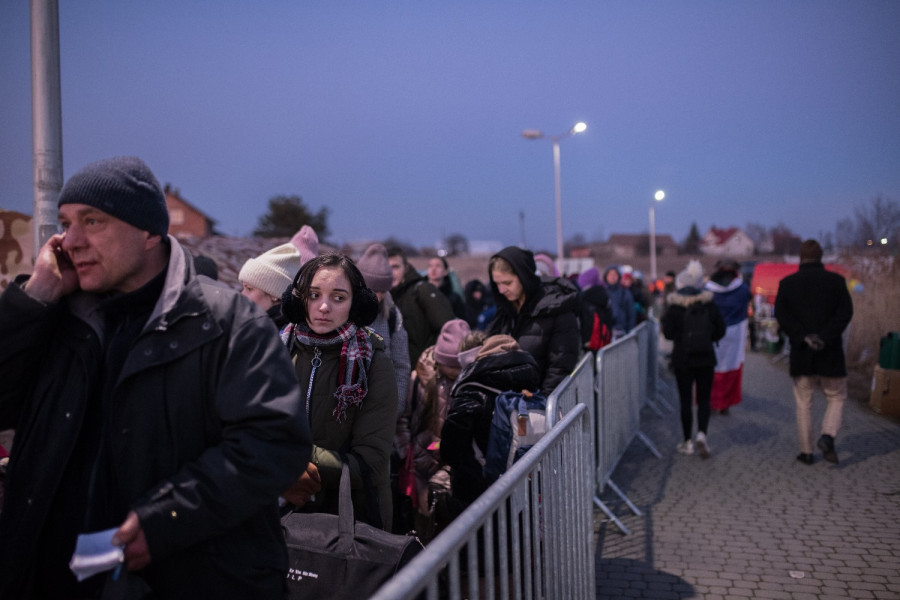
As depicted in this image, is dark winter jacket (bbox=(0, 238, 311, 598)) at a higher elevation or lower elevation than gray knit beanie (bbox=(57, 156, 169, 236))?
lower

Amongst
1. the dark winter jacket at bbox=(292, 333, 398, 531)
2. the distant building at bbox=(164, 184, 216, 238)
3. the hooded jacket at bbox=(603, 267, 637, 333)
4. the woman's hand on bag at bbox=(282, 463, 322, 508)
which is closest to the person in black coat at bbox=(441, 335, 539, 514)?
the dark winter jacket at bbox=(292, 333, 398, 531)

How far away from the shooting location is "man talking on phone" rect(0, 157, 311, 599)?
1747 mm

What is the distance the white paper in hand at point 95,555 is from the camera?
1.59 metres

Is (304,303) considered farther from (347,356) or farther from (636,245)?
(636,245)

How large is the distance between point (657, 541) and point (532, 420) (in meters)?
2.14

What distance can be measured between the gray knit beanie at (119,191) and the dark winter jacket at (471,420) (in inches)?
97.9

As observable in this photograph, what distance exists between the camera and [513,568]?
2381mm

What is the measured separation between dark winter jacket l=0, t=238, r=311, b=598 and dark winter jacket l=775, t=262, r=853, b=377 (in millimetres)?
6574

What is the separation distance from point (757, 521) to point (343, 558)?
4289 millimetres

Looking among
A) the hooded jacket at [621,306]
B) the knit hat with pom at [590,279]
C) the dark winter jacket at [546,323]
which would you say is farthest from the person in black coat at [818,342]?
the hooded jacket at [621,306]

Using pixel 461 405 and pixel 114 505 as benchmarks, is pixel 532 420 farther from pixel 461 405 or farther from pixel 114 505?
pixel 114 505

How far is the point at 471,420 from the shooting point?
13.3ft

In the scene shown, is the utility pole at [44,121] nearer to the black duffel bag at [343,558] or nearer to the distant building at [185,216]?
the black duffel bag at [343,558]

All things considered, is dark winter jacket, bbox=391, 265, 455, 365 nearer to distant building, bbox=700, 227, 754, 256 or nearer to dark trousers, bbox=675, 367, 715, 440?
dark trousers, bbox=675, 367, 715, 440
